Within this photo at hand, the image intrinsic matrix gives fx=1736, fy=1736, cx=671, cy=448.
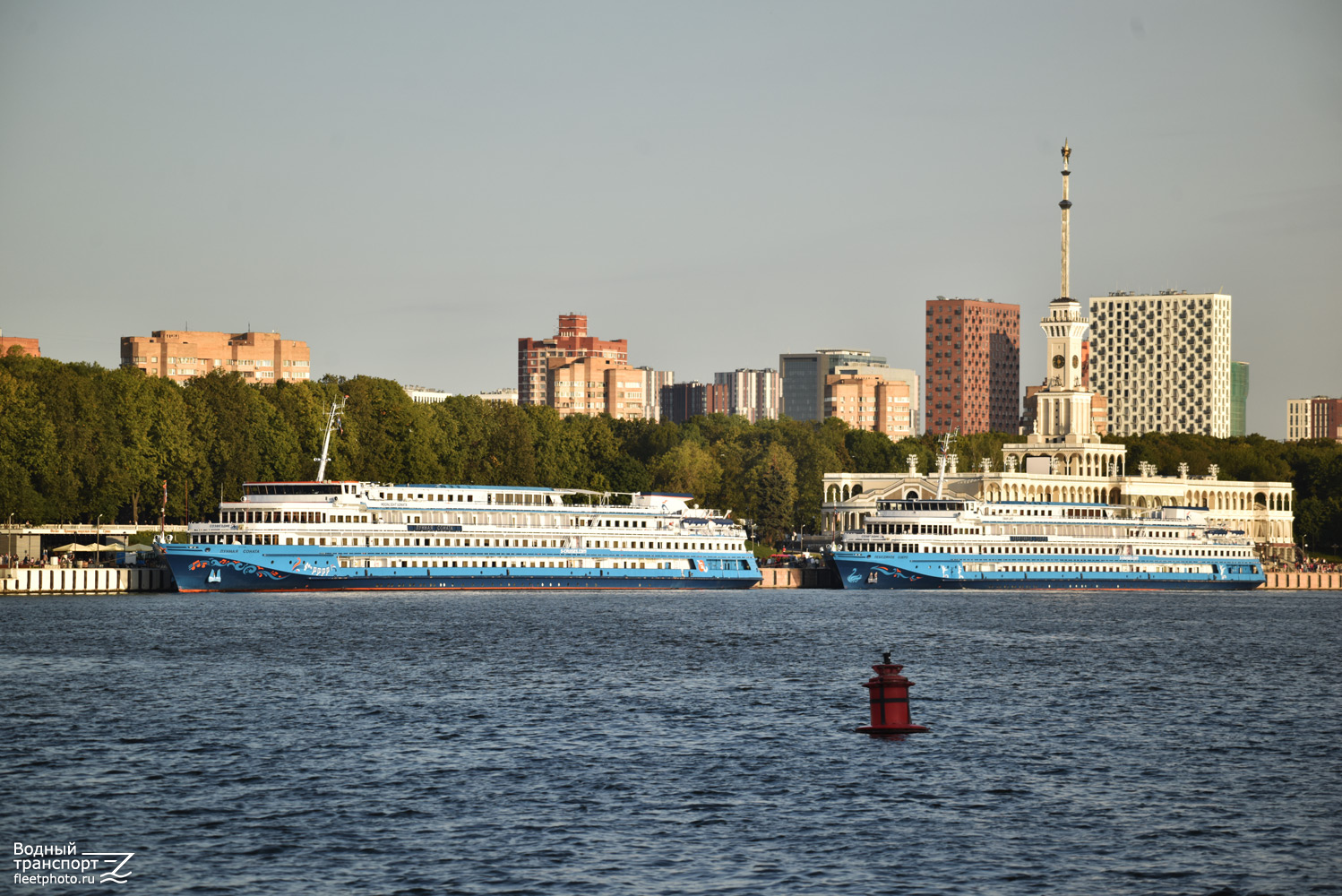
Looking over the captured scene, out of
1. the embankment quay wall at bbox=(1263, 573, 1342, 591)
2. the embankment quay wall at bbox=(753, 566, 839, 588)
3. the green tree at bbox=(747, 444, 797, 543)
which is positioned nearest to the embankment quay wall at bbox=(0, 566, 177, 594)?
the embankment quay wall at bbox=(753, 566, 839, 588)

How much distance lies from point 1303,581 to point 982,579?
Result: 46.8m

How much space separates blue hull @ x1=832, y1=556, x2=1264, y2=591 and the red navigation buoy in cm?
8943

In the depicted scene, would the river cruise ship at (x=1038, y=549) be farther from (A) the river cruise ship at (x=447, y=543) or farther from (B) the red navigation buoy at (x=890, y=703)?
(B) the red navigation buoy at (x=890, y=703)

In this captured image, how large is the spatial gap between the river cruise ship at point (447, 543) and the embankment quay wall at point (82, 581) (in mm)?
6538

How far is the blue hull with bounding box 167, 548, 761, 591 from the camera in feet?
396

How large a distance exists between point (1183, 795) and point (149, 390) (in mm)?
118151

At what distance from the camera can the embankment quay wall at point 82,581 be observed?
120m

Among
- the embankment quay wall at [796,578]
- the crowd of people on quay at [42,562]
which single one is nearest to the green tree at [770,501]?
the embankment quay wall at [796,578]

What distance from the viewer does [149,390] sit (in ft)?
484

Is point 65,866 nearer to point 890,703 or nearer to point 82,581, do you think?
point 890,703

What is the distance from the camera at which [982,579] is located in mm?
148875

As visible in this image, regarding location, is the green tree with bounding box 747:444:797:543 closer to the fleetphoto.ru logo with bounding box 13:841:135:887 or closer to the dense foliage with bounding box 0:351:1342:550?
the dense foliage with bounding box 0:351:1342:550

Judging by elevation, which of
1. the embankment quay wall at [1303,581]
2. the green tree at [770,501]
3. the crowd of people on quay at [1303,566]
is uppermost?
the green tree at [770,501]

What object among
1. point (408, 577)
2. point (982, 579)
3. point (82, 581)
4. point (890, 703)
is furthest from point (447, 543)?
point (890, 703)
